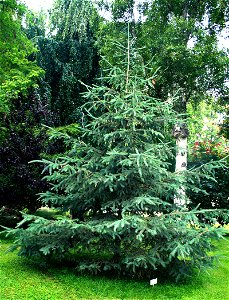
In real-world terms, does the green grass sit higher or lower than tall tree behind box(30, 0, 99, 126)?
lower

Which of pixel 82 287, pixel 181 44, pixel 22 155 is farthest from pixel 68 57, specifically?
pixel 82 287

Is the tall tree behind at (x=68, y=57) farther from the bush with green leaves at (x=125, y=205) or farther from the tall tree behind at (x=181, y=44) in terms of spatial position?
the bush with green leaves at (x=125, y=205)

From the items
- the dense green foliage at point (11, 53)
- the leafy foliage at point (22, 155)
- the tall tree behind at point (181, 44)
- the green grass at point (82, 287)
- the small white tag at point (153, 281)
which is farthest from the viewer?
the tall tree behind at point (181, 44)

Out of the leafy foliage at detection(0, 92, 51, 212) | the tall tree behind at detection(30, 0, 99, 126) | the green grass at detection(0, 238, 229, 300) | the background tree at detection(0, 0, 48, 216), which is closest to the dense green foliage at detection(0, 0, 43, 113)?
the background tree at detection(0, 0, 48, 216)

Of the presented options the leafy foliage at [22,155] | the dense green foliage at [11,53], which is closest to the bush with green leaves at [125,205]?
the leafy foliage at [22,155]

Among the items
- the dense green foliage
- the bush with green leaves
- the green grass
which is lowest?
the green grass

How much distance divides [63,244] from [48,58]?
8010 mm

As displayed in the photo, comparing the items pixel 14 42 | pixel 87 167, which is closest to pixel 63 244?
pixel 87 167

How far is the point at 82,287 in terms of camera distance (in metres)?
4.82

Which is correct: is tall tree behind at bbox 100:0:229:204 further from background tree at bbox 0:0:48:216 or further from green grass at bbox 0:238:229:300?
green grass at bbox 0:238:229:300

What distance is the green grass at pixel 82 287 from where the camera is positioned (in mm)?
4551

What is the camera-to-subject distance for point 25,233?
497 centimetres

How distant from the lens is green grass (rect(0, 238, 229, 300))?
14.9ft

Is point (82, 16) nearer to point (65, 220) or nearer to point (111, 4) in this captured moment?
point (111, 4)
